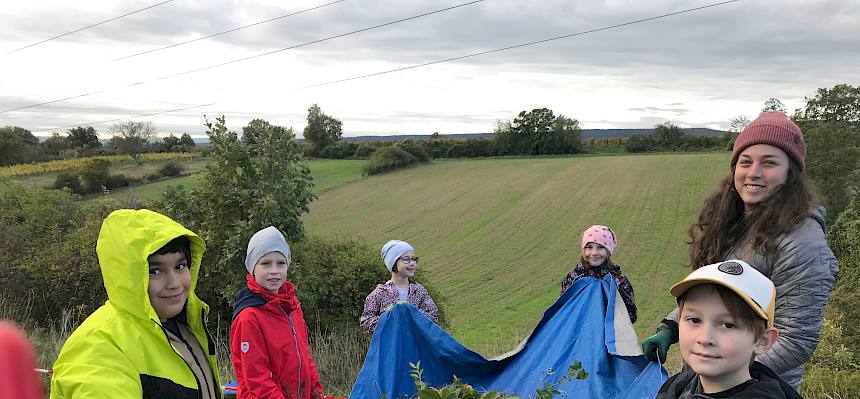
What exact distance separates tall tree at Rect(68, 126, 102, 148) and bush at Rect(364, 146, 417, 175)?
19.8 m

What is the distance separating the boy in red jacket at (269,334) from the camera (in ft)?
11.9

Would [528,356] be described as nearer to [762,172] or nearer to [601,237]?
[601,237]

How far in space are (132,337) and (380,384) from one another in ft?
7.59

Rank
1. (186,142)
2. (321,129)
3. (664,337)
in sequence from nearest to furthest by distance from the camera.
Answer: (664,337) < (186,142) < (321,129)

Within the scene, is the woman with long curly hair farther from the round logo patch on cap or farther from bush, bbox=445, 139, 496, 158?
bush, bbox=445, 139, 496, 158

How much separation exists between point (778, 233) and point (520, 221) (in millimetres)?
32713

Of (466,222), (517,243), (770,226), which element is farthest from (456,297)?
(770,226)

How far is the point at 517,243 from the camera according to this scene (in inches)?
1220

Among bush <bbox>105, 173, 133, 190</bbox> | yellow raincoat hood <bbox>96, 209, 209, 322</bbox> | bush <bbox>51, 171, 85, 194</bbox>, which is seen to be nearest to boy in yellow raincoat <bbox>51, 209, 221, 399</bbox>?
yellow raincoat hood <bbox>96, 209, 209, 322</bbox>

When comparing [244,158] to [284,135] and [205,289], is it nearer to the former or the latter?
[284,135]

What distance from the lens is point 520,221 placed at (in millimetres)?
35000

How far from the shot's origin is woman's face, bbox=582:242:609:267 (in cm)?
459

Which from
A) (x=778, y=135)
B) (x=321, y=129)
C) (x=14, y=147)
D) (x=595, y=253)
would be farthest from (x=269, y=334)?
(x=321, y=129)

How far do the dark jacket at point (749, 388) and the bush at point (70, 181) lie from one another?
2904cm
